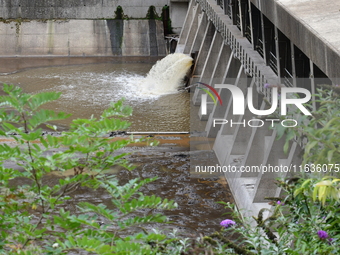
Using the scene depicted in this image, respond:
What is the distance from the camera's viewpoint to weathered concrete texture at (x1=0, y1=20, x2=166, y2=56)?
95.9ft

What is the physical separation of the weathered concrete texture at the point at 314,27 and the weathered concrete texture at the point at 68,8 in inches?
794

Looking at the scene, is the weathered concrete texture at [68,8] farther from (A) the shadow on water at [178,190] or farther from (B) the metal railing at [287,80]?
(B) the metal railing at [287,80]

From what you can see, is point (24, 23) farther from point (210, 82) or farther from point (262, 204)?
point (262, 204)

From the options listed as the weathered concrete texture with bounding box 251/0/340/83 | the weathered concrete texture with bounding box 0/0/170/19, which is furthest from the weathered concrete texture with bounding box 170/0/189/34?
the weathered concrete texture with bounding box 251/0/340/83

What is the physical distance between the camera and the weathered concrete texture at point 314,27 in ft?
24.0

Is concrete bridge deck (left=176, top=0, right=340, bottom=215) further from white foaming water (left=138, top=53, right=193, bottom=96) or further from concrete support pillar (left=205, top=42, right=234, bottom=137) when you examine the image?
white foaming water (left=138, top=53, right=193, bottom=96)

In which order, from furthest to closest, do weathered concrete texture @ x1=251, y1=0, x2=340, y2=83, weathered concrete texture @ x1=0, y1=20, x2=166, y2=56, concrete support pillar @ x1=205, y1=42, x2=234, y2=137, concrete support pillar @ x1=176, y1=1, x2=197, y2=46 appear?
weathered concrete texture @ x1=0, y1=20, x2=166, y2=56
concrete support pillar @ x1=176, y1=1, x2=197, y2=46
concrete support pillar @ x1=205, y1=42, x2=234, y2=137
weathered concrete texture @ x1=251, y1=0, x2=340, y2=83

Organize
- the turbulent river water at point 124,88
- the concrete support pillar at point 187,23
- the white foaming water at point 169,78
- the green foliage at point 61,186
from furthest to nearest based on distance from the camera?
the concrete support pillar at point 187,23 → the white foaming water at point 169,78 → the turbulent river water at point 124,88 → the green foliage at point 61,186

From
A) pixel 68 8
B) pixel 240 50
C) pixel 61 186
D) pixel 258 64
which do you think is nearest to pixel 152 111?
pixel 240 50

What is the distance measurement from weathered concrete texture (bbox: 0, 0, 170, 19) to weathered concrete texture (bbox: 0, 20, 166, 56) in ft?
1.40

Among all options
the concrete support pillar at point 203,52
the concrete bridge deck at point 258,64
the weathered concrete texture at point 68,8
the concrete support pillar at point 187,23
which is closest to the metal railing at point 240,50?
the concrete bridge deck at point 258,64

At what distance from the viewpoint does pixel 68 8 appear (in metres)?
30.0

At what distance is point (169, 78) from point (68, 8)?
9.59m

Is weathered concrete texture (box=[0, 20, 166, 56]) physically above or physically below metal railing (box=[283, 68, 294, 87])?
below
